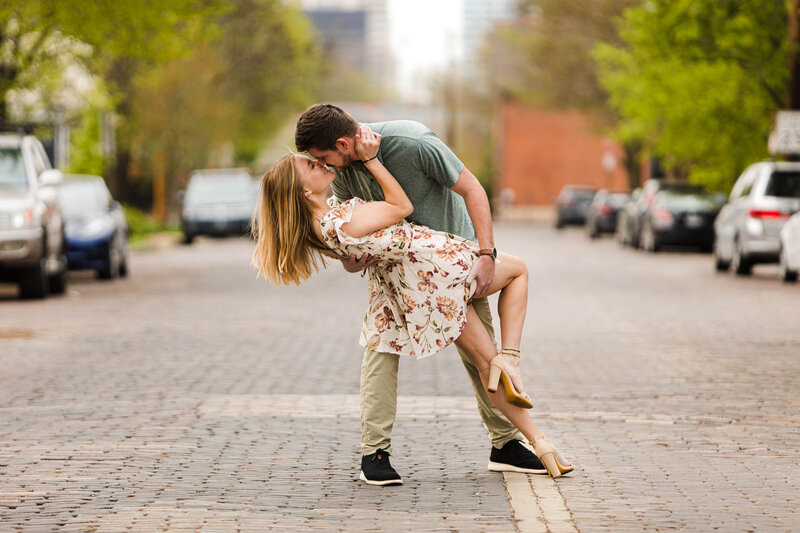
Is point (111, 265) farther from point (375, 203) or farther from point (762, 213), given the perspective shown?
point (375, 203)

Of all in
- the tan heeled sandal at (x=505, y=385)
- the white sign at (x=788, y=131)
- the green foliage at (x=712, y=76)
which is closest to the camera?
the tan heeled sandal at (x=505, y=385)

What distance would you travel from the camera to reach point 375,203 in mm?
5961

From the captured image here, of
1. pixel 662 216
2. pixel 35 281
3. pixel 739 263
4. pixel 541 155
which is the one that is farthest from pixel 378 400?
pixel 541 155

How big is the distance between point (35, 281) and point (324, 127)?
12260 millimetres

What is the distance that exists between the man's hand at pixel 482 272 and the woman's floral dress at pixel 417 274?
24mm

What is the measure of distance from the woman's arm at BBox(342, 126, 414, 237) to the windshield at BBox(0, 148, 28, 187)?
1259 centimetres

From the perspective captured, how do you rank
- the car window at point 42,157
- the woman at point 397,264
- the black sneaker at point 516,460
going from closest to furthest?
the woman at point 397,264 → the black sneaker at point 516,460 → the car window at point 42,157

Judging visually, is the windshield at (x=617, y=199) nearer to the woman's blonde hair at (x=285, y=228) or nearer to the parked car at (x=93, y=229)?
the parked car at (x=93, y=229)

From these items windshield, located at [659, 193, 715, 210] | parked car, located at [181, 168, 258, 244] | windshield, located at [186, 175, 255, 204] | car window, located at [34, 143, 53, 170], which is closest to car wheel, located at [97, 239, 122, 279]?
car window, located at [34, 143, 53, 170]

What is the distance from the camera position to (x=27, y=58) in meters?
21.9

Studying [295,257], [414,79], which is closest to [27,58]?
[295,257]

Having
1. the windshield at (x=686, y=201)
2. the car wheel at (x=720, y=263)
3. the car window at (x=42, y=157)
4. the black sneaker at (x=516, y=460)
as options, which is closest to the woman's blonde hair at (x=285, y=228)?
the black sneaker at (x=516, y=460)

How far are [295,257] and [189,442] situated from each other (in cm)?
164

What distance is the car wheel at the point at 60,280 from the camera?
59.6ft
